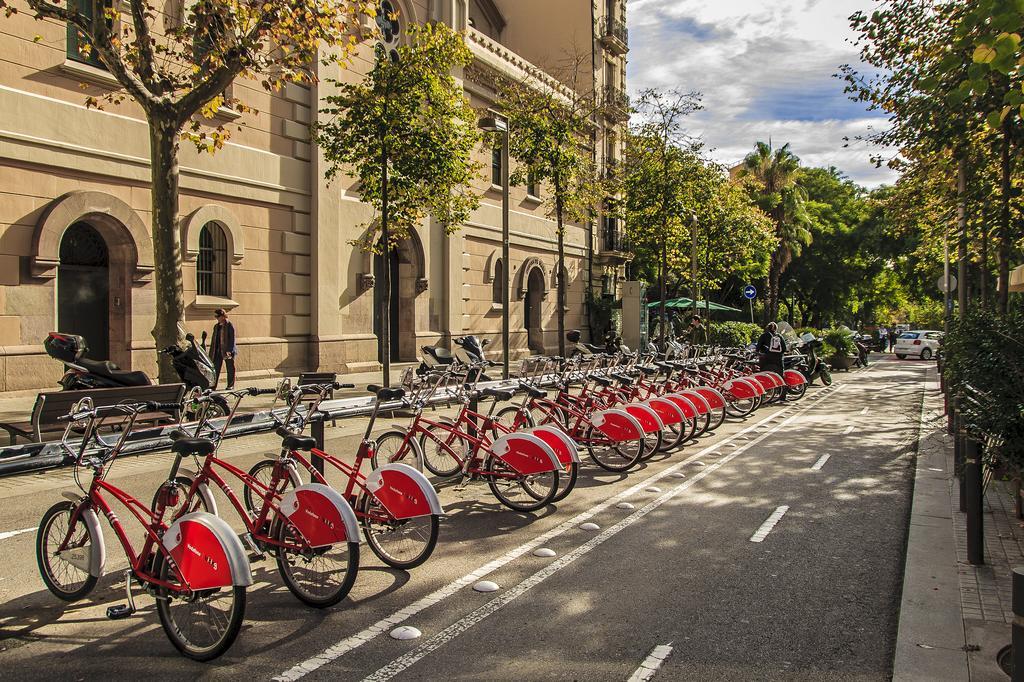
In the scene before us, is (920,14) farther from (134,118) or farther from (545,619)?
(134,118)

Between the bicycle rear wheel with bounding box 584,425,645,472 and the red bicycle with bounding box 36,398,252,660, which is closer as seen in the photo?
the red bicycle with bounding box 36,398,252,660

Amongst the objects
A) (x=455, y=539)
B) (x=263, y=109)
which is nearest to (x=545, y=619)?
(x=455, y=539)

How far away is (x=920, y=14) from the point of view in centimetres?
1218

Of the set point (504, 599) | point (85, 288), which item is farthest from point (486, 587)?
point (85, 288)

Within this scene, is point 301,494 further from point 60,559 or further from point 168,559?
point 60,559

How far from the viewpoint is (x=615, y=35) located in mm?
36250

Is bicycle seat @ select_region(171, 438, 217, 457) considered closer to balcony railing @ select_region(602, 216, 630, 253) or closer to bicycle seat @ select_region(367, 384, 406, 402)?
bicycle seat @ select_region(367, 384, 406, 402)

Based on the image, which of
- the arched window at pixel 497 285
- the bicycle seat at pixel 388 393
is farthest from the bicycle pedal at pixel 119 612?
the arched window at pixel 497 285

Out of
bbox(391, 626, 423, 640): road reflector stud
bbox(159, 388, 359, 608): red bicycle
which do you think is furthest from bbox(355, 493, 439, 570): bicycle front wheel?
bbox(391, 626, 423, 640): road reflector stud

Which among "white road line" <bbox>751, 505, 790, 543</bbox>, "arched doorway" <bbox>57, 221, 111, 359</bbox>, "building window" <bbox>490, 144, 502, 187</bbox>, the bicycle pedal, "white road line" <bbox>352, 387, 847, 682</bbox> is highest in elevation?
"building window" <bbox>490, 144, 502, 187</bbox>

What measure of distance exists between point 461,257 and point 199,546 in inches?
829

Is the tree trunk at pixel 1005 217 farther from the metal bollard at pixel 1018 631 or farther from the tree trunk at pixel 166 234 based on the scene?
the tree trunk at pixel 166 234

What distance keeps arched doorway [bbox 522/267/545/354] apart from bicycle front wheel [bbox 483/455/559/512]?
22.9 meters

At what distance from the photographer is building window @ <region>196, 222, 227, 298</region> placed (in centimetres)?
1689
